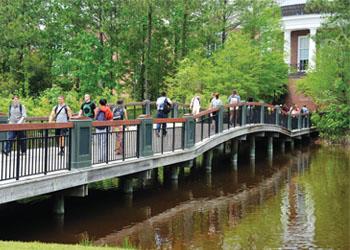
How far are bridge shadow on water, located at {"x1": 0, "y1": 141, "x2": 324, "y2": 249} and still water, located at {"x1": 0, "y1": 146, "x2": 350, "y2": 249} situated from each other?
21mm

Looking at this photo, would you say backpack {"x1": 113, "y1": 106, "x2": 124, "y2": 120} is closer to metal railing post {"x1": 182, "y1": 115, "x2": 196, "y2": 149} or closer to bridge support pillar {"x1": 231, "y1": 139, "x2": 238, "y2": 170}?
metal railing post {"x1": 182, "y1": 115, "x2": 196, "y2": 149}

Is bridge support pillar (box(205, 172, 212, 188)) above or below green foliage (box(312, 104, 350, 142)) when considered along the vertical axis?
below

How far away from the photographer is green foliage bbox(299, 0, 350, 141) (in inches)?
1395

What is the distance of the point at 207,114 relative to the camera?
2242 centimetres

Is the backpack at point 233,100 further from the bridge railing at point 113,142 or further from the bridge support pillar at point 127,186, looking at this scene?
the bridge railing at point 113,142

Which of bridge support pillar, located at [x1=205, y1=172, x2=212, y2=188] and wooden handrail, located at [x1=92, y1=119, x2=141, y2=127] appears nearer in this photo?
wooden handrail, located at [x1=92, y1=119, x2=141, y2=127]

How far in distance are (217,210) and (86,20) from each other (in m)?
26.7

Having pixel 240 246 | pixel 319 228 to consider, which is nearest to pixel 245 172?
pixel 319 228

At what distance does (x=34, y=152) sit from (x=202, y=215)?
5005 mm

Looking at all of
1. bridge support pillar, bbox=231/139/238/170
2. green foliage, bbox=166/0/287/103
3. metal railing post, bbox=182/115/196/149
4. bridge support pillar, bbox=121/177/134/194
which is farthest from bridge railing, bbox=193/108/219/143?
green foliage, bbox=166/0/287/103

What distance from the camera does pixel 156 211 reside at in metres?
15.9

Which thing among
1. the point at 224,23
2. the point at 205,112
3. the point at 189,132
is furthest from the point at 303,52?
the point at 189,132

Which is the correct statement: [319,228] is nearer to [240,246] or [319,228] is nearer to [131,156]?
[240,246]

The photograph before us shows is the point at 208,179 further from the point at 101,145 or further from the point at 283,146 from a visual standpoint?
the point at 283,146
